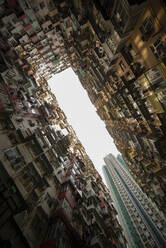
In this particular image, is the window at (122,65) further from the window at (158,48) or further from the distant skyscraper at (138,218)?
the distant skyscraper at (138,218)

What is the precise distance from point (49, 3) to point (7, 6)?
7655 mm

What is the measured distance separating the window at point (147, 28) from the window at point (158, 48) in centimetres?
111

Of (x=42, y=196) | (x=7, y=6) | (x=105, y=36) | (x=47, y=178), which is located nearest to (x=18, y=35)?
(x=7, y=6)

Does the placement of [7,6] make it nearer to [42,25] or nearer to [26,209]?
[42,25]

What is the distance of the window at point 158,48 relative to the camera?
42.2 feet

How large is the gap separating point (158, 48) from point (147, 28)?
8.26 ft

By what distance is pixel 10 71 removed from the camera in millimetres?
22938

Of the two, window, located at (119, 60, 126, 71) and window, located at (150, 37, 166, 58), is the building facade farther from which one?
window, located at (119, 60, 126, 71)

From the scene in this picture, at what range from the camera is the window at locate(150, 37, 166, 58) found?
12.9 m

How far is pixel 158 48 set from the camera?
1334 centimetres

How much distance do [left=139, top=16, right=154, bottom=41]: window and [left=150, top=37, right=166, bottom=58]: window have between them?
3.63 ft

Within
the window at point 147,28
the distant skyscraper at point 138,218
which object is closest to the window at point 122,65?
the window at point 147,28

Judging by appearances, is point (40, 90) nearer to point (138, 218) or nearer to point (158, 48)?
point (158, 48)

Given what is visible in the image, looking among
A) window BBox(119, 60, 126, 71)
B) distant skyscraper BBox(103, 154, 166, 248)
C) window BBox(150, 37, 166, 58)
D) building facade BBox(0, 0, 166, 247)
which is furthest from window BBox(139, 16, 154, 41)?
distant skyscraper BBox(103, 154, 166, 248)
